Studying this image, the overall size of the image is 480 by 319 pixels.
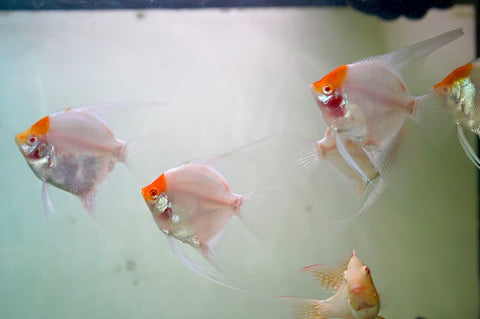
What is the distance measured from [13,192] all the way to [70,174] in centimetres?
136

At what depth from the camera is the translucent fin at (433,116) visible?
876 millimetres

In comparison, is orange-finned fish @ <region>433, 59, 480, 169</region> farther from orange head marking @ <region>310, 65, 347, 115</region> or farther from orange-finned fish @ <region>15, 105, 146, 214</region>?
orange-finned fish @ <region>15, 105, 146, 214</region>

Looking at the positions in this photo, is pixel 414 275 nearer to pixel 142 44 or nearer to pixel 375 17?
pixel 375 17

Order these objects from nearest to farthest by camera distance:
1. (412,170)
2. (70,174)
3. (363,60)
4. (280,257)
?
(363,60)
(70,174)
(280,257)
(412,170)

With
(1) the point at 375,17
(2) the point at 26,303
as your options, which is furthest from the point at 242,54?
(2) the point at 26,303

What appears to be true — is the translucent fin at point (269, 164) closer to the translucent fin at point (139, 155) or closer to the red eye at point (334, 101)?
the translucent fin at point (139, 155)

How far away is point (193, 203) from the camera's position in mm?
952

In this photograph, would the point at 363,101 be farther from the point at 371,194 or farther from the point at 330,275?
the point at 330,275

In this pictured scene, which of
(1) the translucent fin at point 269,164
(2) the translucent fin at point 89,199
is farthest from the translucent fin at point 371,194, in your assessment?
(1) the translucent fin at point 269,164

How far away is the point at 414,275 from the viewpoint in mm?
2625

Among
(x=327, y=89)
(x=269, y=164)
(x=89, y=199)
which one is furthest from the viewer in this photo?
(x=269, y=164)

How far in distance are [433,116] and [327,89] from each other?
0.28 metres

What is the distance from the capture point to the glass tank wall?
206 cm

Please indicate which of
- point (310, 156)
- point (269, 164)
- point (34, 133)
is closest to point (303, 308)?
point (310, 156)
